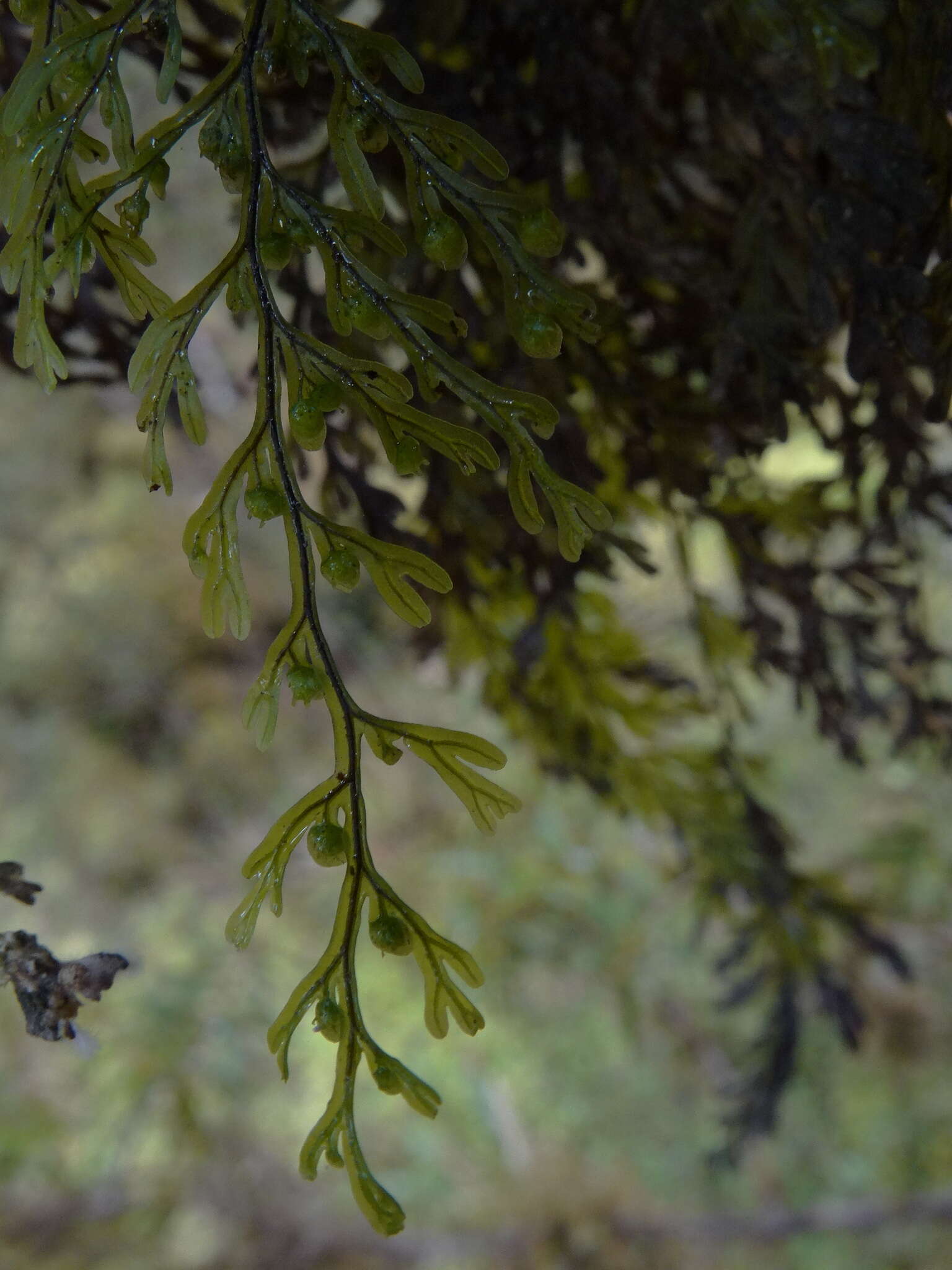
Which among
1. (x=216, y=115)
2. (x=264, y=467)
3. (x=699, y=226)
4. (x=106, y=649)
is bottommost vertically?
(x=264, y=467)

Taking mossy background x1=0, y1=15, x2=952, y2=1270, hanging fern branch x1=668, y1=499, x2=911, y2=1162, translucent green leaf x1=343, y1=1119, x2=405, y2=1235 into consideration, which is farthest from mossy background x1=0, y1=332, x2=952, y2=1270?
translucent green leaf x1=343, y1=1119, x2=405, y2=1235

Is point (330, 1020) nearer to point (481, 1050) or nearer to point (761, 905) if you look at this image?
point (761, 905)

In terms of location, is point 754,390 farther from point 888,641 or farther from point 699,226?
point 888,641

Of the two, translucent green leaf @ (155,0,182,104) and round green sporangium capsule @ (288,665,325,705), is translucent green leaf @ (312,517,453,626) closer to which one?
round green sporangium capsule @ (288,665,325,705)

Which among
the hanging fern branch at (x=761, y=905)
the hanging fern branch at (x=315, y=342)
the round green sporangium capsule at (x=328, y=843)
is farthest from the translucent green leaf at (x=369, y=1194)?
the hanging fern branch at (x=761, y=905)

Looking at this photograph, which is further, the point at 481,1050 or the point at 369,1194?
the point at 481,1050

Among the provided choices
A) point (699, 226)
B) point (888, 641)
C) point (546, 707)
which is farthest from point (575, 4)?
point (888, 641)

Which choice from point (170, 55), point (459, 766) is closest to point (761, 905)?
point (459, 766)
